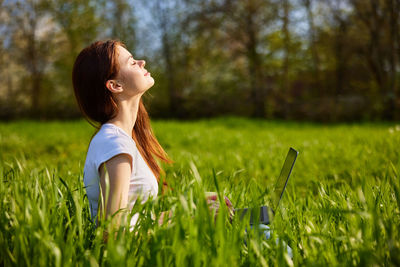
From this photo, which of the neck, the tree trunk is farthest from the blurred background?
the neck

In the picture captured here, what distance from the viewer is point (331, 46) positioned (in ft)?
43.3

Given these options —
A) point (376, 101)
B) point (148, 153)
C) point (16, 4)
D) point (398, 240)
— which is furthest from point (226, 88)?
point (398, 240)

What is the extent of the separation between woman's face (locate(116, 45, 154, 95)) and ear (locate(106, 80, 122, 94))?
0.07 ft

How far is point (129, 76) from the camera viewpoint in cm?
188

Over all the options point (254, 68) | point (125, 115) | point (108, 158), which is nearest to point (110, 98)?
point (125, 115)

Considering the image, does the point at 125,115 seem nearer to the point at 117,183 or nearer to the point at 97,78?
the point at 97,78

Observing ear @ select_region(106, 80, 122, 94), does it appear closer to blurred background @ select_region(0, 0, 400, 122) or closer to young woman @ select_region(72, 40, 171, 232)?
young woman @ select_region(72, 40, 171, 232)

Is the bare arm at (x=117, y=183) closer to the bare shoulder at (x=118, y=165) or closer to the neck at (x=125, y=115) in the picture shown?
the bare shoulder at (x=118, y=165)

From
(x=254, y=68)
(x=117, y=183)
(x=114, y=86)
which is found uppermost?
(x=254, y=68)

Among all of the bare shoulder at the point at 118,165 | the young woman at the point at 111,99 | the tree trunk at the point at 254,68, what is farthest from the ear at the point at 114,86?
the tree trunk at the point at 254,68

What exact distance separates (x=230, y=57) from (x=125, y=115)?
13.1m

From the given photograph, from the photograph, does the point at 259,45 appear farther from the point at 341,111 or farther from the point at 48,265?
the point at 48,265

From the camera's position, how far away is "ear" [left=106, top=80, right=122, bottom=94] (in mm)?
1848

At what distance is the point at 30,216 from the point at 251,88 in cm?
1310
